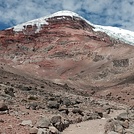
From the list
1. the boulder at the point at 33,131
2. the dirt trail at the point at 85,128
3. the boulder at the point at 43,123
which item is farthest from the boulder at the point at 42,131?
the dirt trail at the point at 85,128

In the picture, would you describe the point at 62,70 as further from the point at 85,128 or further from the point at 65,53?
the point at 85,128

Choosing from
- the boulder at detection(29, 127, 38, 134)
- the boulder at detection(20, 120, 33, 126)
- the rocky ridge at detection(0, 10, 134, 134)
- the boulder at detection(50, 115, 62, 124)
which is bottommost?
the boulder at detection(29, 127, 38, 134)

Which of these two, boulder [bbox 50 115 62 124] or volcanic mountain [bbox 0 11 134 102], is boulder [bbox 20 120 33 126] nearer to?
boulder [bbox 50 115 62 124]

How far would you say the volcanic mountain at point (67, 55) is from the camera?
74.3 metres

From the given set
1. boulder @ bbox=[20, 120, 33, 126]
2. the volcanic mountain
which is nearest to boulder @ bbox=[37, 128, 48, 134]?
boulder @ bbox=[20, 120, 33, 126]

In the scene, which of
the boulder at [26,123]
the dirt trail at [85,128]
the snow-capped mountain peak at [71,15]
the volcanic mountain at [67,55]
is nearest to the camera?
the boulder at [26,123]

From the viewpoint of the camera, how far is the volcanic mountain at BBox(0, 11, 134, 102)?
7426 centimetres

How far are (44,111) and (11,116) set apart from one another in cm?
426

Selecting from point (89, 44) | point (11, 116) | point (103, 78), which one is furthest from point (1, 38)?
point (11, 116)

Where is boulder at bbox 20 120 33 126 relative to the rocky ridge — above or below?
below

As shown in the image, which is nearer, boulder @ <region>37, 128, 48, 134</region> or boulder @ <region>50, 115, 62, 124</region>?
boulder @ <region>37, 128, 48, 134</region>

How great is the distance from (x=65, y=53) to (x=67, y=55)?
4.92 feet

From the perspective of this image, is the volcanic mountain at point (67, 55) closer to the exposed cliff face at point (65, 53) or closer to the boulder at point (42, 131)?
the exposed cliff face at point (65, 53)

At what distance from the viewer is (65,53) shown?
343 ft
